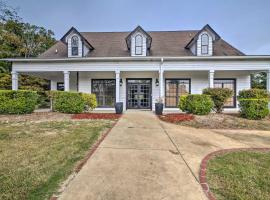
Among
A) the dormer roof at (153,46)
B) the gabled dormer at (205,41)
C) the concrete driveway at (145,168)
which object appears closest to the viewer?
the concrete driveway at (145,168)

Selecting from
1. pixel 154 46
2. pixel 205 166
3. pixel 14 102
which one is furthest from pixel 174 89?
pixel 205 166

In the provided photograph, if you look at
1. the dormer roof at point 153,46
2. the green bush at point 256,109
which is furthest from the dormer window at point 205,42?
the green bush at point 256,109

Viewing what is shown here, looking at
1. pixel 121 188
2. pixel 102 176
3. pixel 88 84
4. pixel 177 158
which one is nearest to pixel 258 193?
pixel 177 158

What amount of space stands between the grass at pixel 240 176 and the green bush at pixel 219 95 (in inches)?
241

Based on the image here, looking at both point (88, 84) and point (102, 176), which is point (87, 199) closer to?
point (102, 176)

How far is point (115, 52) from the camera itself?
14.2 m

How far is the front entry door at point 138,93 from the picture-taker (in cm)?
1457

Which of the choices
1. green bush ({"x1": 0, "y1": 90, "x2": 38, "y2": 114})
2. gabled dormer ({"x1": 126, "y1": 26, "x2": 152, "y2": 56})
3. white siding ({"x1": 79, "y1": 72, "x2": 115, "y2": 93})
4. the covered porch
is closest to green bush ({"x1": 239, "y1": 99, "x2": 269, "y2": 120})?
the covered porch

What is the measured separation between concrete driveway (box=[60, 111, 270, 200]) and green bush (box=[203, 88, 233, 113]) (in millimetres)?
4578

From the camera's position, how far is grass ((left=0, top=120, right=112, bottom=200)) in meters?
2.66

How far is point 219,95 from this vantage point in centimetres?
1014

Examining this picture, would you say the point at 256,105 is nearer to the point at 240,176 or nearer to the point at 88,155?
the point at 240,176

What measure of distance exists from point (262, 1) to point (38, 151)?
68.5 feet

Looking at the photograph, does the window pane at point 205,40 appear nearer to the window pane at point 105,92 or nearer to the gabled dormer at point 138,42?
the gabled dormer at point 138,42
